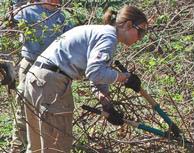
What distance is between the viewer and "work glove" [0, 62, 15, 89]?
3.56 meters

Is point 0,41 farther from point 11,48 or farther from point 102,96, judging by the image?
point 102,96

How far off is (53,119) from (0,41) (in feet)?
3.14

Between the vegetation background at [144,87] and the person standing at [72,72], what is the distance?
9.8 inches

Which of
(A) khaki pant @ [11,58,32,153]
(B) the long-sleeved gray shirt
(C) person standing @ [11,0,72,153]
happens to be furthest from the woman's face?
(A) khaki pant @ [11,58,32,153]

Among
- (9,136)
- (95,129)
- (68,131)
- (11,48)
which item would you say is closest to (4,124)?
(9,136)

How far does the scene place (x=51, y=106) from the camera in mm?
4441

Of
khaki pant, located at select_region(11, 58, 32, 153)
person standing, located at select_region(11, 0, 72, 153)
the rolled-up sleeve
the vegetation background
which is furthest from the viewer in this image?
khaki pant, located at select_region(11, 58, 32, 153)

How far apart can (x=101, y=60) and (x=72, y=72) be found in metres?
0.35

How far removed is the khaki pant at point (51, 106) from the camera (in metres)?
4.40

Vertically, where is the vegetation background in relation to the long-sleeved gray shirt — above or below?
below

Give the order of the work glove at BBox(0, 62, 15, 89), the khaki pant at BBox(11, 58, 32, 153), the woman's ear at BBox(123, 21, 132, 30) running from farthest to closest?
the khaki pant at BBox(11, 58, 32, 153)
the woman's ear at BBox(123, 21, 132, 30)
the work glove at BBox(0, 62, 15, 89)

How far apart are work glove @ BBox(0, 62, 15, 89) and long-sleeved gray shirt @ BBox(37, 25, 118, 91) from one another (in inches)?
28.3

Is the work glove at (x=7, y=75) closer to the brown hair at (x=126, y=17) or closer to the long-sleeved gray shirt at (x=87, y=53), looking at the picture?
the long-sleeved gray shirt at (x=87, y=53)

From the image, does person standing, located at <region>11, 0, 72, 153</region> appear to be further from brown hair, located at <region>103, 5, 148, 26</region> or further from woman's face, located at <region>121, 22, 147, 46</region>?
woman's face, located at <region>121, 22, 147, 46</region>
